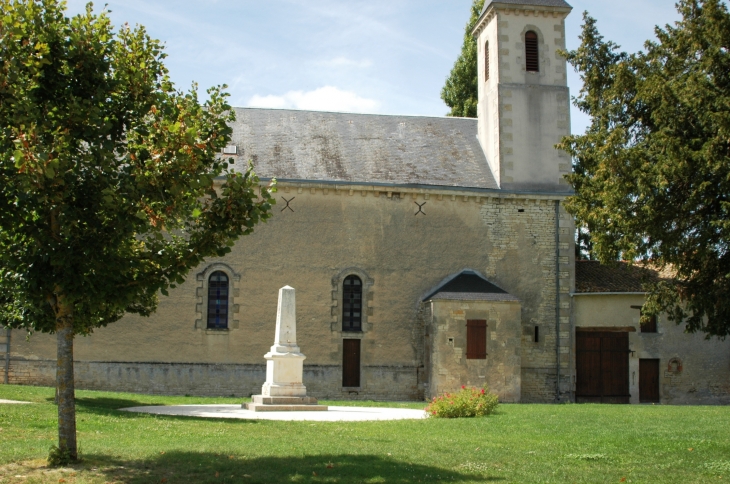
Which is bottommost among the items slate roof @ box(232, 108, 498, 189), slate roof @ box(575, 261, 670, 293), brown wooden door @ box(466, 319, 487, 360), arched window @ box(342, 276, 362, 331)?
brown wooden door @ box(466, 319, 487, 360)

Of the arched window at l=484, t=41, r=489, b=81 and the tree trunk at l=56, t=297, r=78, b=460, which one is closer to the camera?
the tree trunk at l=56, t=297, r=78, b=460

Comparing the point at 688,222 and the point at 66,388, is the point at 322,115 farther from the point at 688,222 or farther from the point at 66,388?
the point at 66,388

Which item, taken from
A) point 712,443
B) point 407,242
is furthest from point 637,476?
point 407,242

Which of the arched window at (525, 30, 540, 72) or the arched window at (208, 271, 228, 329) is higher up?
the arched window at (525, 30, 540, 72)

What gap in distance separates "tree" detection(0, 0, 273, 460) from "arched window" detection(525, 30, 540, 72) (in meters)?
20.0

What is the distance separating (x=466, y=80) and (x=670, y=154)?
24204 millimetres

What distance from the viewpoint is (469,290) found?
81.5 ft

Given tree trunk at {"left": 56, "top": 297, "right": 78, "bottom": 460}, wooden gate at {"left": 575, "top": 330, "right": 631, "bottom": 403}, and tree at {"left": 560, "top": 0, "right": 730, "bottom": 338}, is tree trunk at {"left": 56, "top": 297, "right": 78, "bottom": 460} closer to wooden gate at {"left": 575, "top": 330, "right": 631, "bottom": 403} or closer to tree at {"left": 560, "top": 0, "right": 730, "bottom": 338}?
tree at {"left": 560, "top": 0, "right": 730, "bottom": 338}

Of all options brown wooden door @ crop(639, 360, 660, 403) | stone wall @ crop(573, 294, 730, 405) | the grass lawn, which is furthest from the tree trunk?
brown wooden door @ crop(639, 360, 660, 403)

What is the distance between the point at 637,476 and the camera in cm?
905

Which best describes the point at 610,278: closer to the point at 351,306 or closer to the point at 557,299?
the point at 557,299

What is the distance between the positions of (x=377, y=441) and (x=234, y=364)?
13.6 metres

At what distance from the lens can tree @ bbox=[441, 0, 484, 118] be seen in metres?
34.3

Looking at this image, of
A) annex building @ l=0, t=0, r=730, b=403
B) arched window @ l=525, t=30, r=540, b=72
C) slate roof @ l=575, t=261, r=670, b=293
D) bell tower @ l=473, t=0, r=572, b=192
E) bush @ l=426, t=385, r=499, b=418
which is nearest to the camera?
bush @ l=426, t=385, r=499, b=418
